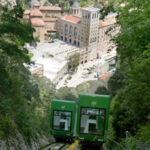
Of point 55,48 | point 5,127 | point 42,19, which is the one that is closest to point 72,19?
point 42,19

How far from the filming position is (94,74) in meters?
62.3

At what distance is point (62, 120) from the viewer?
37.8 ft

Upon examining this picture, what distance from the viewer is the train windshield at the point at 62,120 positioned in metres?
11.4

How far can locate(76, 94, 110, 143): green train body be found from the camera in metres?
10.6

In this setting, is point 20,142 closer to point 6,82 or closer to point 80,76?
point 6,82

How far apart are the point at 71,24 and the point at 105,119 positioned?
6751cm

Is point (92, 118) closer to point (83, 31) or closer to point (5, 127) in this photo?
point (5, 127)

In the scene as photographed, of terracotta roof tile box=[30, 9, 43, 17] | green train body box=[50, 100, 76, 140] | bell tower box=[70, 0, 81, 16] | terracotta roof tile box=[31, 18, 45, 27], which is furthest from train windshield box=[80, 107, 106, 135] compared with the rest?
bell tower box=[70, 0, 81, 16]

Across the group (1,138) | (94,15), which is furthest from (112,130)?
(94,15)

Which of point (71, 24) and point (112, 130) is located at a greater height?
point (71, 24)

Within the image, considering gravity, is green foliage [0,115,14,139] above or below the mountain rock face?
above

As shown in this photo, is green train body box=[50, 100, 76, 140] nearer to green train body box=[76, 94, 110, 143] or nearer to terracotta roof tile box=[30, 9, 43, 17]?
green train body box=[76, 94, 110, 143]

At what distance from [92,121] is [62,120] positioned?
134 centimetres

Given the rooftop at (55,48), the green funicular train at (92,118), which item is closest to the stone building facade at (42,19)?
the rooftop at (55,48)
